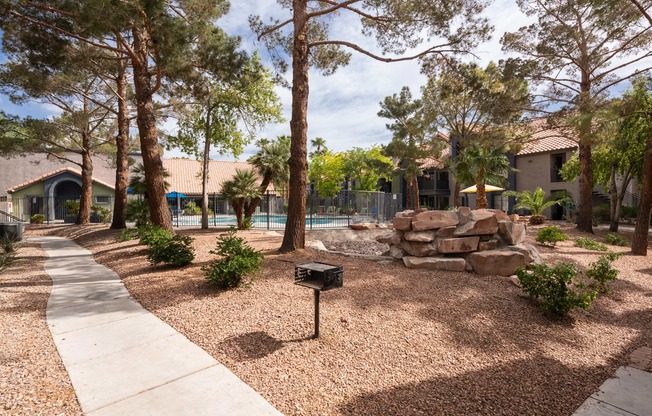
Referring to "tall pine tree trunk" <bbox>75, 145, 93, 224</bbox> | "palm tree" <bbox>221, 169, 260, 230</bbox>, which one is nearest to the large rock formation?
"palm tree" <bbox>221, 169, 260, 230</bbox>

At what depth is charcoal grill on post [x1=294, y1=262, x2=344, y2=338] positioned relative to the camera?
372cm

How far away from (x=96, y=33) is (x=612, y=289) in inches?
489

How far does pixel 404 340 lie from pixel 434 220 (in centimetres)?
403

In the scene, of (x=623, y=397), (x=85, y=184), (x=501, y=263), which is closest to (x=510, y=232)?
(x=501, y=263)

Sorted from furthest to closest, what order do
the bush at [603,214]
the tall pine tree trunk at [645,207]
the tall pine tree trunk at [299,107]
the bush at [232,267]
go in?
the bush at [603,214] < the tall pine tree trunk at [645,207] < the tall pine tree trunk at [299,107] < the bush at [232,267]

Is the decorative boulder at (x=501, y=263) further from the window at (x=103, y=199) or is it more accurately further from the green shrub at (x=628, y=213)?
the window at (x=103, y=199)

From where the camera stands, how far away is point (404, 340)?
393cm

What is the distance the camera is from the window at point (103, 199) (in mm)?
27984

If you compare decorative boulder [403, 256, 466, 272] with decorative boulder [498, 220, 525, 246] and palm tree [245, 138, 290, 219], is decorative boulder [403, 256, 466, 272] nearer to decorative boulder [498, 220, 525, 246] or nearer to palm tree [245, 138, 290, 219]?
decorative boulder [498, 220, 525, 246]

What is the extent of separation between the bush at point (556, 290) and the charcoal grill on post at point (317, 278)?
3289 mm

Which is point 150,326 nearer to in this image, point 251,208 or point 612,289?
point 612,289

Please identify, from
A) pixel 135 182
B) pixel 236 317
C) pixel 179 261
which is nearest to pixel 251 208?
pixel 135 182

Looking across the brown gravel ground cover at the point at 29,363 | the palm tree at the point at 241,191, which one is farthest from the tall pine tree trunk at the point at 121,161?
the brown gravel ground cover at the point at 29,363

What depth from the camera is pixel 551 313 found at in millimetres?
4805
